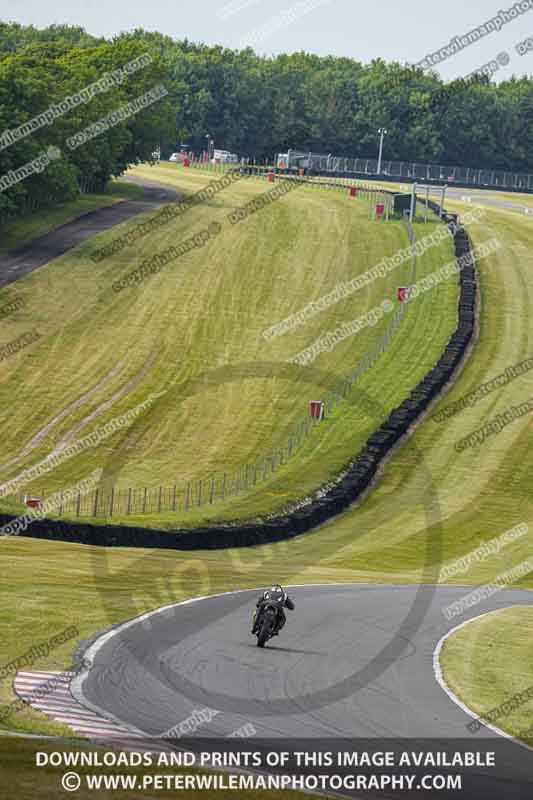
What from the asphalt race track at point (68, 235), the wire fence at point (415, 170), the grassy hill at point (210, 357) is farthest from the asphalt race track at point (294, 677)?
the wire fence at point (415, 170)

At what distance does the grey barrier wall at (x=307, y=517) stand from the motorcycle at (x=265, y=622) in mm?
12848

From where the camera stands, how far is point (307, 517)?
4272cm

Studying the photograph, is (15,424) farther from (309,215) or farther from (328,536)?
(309,215)

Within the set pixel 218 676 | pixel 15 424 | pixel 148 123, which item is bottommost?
pixel 15 424

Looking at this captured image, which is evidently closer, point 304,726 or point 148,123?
point 304,726

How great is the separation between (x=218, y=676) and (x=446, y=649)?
19.0 feet

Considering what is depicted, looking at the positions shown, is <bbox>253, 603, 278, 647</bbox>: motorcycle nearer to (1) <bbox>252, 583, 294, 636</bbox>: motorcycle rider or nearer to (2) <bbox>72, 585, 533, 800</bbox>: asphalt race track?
(1) <bbox>252, 583, 294, 636</bbox>: motorcycle rider

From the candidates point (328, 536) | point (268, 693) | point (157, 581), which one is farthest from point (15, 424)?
point (268, 693)

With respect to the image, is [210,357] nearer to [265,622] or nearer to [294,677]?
[265,622]

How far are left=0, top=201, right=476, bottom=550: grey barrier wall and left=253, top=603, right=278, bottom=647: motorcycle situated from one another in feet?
42.2

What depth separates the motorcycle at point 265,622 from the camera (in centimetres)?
2334

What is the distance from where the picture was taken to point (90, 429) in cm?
5503

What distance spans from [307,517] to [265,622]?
19401mm

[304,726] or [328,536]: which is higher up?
[304,726]
